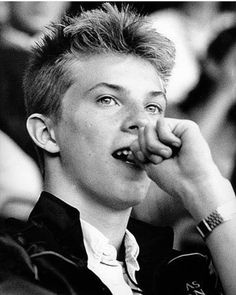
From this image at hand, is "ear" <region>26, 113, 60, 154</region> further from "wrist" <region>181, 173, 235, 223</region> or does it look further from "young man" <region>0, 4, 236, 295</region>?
"wrist" <region>181, 173, 235, 223</region>

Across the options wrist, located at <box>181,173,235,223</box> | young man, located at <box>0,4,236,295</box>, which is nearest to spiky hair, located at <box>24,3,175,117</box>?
young man, located at <box>0,4,236,295</box>

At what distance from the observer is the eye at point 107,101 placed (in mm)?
1242

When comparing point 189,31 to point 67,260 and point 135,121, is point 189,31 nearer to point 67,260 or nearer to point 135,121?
point 135,121

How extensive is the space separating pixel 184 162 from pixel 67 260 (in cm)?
28

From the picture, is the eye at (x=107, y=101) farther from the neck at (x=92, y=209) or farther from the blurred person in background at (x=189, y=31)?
the blurred person in background at (x=189, y=31)

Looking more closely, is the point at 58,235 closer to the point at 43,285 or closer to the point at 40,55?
the point at 43,285

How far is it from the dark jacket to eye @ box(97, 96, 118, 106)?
24 centimetres

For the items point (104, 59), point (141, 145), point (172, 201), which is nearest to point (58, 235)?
point (141, 145)

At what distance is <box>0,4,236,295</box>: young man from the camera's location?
1.00 metres

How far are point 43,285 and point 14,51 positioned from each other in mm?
865

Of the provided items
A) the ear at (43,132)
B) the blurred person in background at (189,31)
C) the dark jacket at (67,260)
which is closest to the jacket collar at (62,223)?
the dark jacket at (67,260)

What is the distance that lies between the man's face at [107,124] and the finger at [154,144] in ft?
0.56

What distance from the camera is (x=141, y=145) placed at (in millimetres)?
1021

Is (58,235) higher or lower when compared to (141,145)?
lower
